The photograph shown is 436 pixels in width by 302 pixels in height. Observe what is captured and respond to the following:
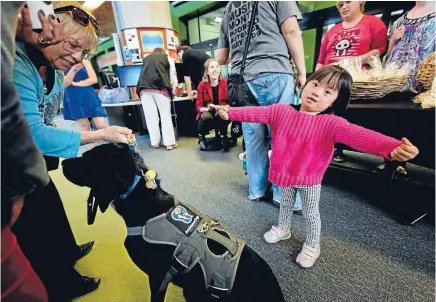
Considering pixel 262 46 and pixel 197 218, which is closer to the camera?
pixel 197 218

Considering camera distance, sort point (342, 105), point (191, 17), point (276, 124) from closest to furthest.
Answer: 1. point (342, 105)
2. point (276, 124)
3. point (191, 17)

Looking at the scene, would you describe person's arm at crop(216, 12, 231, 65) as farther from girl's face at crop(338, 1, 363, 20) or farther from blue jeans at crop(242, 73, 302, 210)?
girl's face at crop(338, 1, 363, 20)

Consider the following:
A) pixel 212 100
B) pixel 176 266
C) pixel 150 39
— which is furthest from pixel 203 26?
pixel 176 266

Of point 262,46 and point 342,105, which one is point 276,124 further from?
point 262,46

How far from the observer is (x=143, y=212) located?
93 centimetres

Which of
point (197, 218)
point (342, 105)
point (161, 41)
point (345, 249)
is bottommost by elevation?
point (345, 249)

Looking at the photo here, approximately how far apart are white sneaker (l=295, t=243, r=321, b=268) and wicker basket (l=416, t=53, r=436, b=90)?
49.9 inches

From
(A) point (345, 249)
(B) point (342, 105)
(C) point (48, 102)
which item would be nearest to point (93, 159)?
(C) point (48, 102)

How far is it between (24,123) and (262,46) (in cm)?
147

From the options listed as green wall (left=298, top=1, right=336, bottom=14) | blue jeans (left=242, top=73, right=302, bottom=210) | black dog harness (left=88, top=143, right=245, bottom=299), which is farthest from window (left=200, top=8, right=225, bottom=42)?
black dog harness (left=88, top=143, right=245, bottom=299)

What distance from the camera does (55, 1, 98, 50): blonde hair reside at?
2.75 feet

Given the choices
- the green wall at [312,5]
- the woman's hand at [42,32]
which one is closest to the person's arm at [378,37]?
the woman's hand at [42,32]

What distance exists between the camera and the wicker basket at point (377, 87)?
4.78 feet

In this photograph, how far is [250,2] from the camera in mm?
1450
